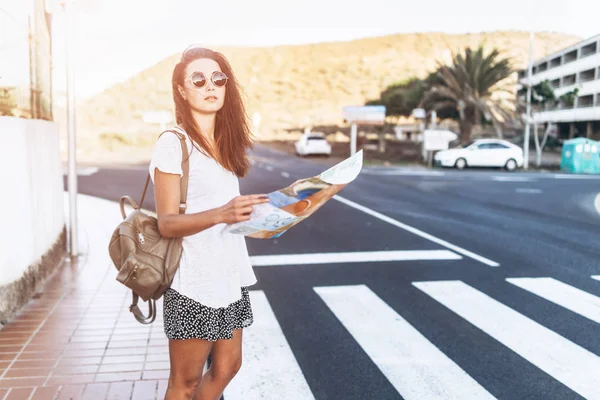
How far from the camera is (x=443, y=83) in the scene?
37.5 meters

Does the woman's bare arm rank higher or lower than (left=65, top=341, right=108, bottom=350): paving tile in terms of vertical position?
higher

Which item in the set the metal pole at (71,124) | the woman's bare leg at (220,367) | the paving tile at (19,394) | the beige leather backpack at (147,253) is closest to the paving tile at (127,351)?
Answer: the paving tile at (19,394)

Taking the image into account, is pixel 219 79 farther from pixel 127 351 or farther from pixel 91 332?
pixel 91 332

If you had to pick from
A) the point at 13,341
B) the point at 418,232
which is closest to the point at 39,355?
the point at 13,341

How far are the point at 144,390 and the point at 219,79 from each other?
7.03 ft

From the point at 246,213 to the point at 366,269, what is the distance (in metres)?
5.43

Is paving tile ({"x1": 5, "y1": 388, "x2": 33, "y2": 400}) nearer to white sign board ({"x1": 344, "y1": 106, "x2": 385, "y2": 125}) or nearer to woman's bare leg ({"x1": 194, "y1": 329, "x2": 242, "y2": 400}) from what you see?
woman's bare leg ({"x1": 194, "y1": 329, "x2": 242, "y2": 400})

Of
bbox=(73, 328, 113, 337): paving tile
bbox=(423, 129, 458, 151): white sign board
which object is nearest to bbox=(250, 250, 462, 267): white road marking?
bbox=(73, 328, 113, 337): paving tile

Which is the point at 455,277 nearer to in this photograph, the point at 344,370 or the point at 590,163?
the point at 344,370

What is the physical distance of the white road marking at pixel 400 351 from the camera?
3.90 metres

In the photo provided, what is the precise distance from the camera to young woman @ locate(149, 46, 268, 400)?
2.32 m

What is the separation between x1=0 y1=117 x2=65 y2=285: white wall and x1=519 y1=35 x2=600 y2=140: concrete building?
2007 inches

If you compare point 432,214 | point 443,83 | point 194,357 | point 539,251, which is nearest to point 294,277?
point 539,251

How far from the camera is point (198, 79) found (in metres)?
2.48
